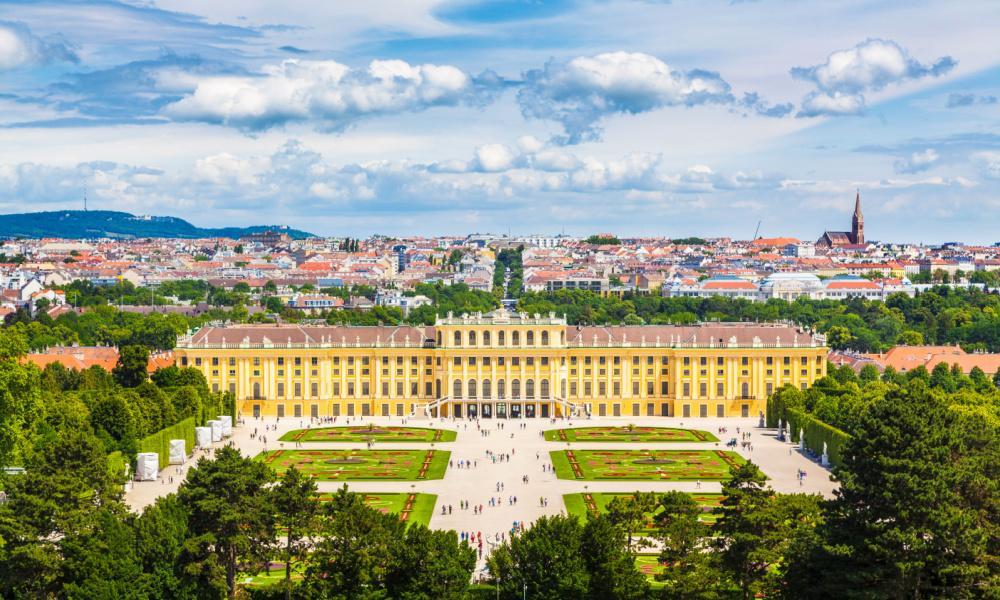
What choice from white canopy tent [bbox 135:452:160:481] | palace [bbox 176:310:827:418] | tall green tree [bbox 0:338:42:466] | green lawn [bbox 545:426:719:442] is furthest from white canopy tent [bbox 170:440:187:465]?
palace [bbox 176:310:827:418]

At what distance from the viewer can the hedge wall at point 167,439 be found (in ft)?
244

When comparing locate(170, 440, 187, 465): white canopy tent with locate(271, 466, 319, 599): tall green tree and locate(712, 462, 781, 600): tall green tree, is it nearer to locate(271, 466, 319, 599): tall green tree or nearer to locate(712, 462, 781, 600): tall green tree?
locate(271, 466, 319, 599): tall green tree

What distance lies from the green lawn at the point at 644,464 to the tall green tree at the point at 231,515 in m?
29.9

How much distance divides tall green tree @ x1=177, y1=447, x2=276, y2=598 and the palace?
2245 inches

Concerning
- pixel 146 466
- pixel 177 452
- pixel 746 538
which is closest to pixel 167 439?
pixel 177 452

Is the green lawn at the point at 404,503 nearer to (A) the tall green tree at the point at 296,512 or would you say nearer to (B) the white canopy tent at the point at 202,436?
(A) the tall green tree at the point at 296,512

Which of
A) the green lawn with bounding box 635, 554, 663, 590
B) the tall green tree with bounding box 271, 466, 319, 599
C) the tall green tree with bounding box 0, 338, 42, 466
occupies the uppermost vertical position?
the tall green tree with bounding box 0, 338, 42, 466

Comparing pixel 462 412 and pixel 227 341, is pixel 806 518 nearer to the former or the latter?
pixel 462 412

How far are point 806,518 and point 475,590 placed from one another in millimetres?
12602

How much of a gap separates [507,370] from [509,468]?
92.0 ft

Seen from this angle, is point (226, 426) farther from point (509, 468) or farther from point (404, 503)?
point (404, 503)

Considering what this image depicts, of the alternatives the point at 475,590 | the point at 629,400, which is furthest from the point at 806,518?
the point at 629,400

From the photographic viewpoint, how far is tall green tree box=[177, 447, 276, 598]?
149ft

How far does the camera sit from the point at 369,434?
91.2 meters
